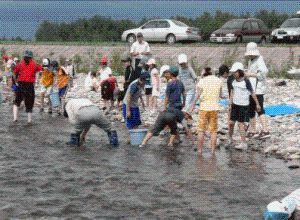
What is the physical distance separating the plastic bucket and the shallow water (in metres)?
0.23

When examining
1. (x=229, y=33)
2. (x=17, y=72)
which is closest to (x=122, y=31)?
(x=229, y=33)

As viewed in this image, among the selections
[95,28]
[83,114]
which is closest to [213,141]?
[83,114]

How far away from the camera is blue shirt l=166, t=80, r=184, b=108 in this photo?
48.0 ft

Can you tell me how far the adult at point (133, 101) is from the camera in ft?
50.2

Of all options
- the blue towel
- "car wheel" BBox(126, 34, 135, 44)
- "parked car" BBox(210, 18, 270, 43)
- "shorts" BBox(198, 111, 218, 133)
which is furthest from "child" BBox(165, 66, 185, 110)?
"car wheel" BBox(126, 34, 135, 44)

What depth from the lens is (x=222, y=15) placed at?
4350 centimetres

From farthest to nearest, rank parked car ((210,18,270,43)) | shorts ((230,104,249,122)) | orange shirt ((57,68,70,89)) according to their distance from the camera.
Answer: parked car ((210,18,270,43))
orange shirt ((57,68,70,89))
shorts ((230,104,249,122))

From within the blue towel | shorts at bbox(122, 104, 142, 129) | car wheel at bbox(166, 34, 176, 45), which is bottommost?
the blue towel

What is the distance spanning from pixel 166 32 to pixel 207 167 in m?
23.6

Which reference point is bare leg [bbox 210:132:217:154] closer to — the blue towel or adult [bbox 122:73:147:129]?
adult [bbox 122:73:147:129]

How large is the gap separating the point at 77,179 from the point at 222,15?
1267 inches

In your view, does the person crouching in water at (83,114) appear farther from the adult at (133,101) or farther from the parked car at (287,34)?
the parked car at (287,34)

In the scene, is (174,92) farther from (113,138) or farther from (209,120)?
(113,138)

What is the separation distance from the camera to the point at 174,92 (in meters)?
14.6
